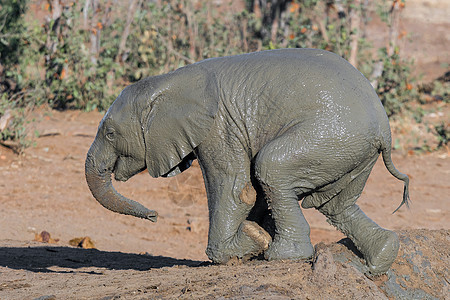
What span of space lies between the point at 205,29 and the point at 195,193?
6016 mm

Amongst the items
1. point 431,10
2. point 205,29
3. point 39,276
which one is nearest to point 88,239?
point 39,276

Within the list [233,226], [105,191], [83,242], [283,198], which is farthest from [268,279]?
[83,242]

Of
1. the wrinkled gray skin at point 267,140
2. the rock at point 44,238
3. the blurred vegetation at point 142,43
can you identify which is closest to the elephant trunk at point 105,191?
the wrinkled gray skin at point 267,140

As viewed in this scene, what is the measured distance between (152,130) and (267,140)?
2.92 ft

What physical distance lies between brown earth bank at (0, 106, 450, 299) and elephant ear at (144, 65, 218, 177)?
34.1 inches

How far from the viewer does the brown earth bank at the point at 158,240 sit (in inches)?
171

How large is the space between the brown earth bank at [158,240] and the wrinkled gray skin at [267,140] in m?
0.24

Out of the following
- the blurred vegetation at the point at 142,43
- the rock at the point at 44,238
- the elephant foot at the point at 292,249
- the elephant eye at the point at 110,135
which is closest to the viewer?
the elephant foot at the point at 292,249

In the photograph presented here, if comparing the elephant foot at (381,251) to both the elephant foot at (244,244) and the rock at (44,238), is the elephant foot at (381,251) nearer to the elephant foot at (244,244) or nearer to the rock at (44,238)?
the elephant foot at (244,244)

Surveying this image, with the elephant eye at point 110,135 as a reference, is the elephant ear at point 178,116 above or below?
above

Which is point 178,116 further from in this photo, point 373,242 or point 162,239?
point 162,239

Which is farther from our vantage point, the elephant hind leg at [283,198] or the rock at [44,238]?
the rock at [44,238]

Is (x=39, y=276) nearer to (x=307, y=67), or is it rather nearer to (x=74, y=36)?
(x=307, y=67)

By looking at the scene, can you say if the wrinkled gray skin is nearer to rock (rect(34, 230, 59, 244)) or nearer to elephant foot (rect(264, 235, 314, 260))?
elephant foot (rect(264, 235, 314, 260))
